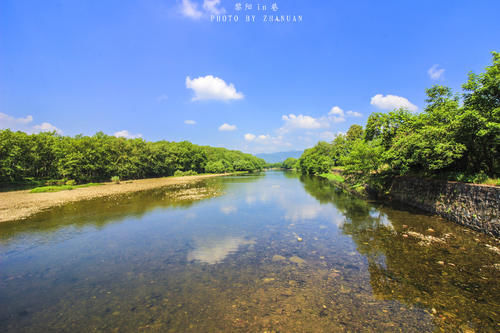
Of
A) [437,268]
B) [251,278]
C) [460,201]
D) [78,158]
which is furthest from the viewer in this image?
[78,158]

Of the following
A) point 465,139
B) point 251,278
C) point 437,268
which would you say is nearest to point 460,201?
point 465,139

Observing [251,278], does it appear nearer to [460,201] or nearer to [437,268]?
[437,268]

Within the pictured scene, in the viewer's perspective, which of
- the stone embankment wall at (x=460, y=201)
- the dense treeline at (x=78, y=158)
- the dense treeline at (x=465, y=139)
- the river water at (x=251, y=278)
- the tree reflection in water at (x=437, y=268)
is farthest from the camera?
the dense treeline at (x=78, y=158)

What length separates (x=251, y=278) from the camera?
8906 millimetres

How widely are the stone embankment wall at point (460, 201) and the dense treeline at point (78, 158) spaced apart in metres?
75.5

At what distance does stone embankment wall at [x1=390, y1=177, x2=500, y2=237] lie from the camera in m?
13.1

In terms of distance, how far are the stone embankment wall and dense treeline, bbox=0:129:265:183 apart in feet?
248

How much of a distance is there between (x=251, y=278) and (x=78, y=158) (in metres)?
69.1

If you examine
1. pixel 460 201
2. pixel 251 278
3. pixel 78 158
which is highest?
pixel 78 158

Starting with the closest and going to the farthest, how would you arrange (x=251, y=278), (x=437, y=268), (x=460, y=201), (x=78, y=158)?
(x=251, y=278)
(x=437, y=268)
(x=460, y=201)
(x=78, y=158)

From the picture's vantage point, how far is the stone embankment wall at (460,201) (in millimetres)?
13055

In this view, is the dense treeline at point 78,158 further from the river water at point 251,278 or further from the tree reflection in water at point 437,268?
the tree reflection in water at point 437,268

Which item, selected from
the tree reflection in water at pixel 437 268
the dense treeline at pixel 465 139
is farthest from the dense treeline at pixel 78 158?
the dense treeline at pixel 465 139

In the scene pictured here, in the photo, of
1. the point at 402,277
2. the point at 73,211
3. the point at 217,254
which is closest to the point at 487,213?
the point at 402,277
